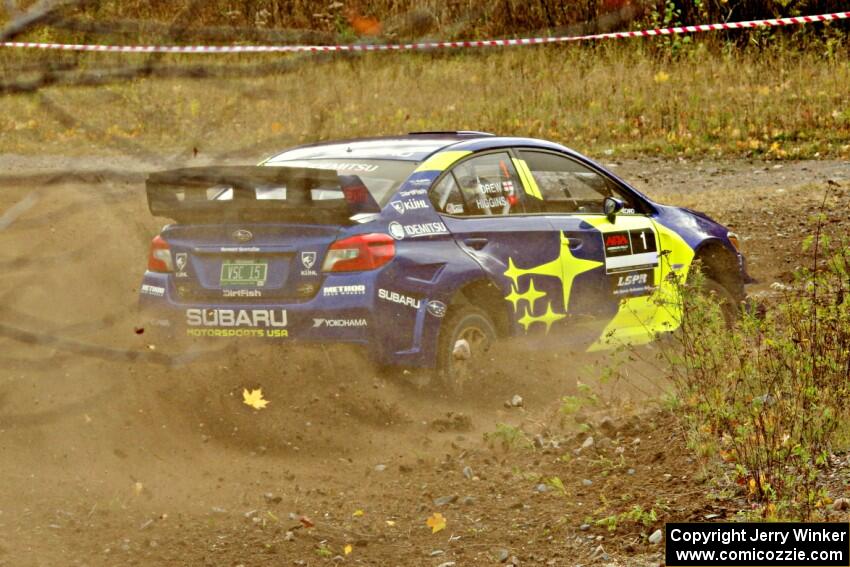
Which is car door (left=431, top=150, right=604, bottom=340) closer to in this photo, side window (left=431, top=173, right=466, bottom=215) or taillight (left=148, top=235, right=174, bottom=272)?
side window (left=431, top=173, right=466, bottom=215)

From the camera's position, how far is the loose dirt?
197 inches

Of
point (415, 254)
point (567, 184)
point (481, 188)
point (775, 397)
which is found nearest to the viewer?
point (775, 397)

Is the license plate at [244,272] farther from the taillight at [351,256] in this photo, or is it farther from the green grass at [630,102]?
the green grass at [630,102]

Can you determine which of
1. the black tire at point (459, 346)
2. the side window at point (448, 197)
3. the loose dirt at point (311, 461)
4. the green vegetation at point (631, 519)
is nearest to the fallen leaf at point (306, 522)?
the loose dirt at point (311, 461)

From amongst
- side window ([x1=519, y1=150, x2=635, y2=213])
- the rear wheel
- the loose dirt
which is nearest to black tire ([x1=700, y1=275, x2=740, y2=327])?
the rear wheel

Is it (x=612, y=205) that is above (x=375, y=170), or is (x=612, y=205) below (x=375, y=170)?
below

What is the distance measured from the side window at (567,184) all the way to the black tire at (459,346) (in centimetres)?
101

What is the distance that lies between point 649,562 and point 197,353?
304 centimetres

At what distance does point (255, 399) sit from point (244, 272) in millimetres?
687

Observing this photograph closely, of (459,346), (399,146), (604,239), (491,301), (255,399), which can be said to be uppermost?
(399,146)

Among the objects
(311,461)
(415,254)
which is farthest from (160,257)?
(311,461)

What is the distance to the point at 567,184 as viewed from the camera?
8.07m

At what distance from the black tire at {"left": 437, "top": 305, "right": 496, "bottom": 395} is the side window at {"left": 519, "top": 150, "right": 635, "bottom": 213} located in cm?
101

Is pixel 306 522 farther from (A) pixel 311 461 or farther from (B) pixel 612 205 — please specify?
(B) pixel 612 205
